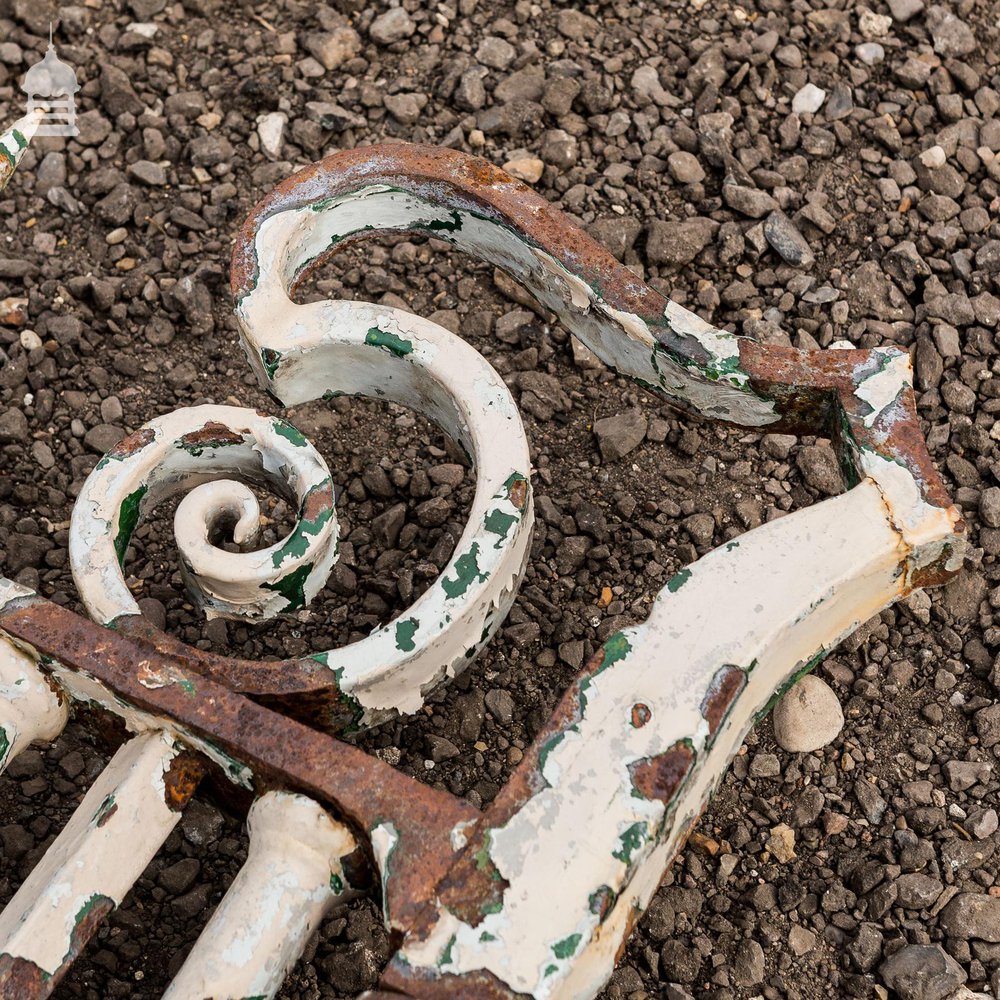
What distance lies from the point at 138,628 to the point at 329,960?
0.73 m

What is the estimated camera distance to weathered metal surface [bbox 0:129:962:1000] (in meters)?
1.26

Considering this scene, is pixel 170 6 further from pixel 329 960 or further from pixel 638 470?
pixel 329 960

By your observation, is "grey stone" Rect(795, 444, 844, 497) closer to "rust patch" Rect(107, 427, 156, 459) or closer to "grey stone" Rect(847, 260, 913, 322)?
"grey stone" Rect(847, 260, 913, 322)

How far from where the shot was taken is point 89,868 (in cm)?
132

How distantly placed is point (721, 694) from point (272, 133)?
6.62ft

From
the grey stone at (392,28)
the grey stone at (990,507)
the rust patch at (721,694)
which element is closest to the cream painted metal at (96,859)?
the rust patch at (721,694)

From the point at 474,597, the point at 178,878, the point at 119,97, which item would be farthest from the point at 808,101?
the point at 178,878

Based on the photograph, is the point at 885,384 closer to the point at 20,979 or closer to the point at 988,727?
the point at 988,727

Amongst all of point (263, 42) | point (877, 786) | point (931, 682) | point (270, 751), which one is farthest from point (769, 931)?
point (263, 42)

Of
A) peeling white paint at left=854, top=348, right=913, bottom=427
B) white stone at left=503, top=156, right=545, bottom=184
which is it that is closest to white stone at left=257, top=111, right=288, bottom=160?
white stone at left=503, top=156, right=545, bottom=184

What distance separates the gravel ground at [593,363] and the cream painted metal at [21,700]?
0.63 meters

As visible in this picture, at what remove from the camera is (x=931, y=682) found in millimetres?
2219

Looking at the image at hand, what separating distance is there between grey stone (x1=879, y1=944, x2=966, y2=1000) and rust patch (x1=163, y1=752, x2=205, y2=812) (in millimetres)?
1091

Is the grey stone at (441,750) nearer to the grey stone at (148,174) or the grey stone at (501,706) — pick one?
the grey stone at (501,706)
